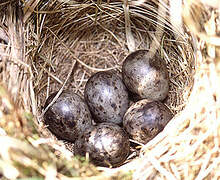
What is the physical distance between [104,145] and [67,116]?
28cm

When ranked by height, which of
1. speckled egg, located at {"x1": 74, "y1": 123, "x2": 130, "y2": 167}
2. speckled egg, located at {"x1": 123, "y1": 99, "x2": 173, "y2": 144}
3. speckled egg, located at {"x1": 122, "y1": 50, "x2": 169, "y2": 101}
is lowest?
speckled egg, located at {"x1": 74, "y1": 123, "x2": 130, "y2": 167}

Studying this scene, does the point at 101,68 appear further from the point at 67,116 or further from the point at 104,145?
the point at 104,145

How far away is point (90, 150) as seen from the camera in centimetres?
151

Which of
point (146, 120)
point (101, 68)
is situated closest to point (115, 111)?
point (146, 120)

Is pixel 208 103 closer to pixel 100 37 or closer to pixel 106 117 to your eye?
pixel 106 117

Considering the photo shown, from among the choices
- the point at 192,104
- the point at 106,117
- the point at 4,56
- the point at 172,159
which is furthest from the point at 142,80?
the point at 4,56

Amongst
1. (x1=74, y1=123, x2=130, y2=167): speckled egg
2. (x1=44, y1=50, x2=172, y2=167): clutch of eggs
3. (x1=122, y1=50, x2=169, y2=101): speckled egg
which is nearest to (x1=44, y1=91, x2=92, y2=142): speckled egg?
(x1=44, y1=50, x2=172, y2=167): clutch of eggs

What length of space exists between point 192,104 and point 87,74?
857 mm

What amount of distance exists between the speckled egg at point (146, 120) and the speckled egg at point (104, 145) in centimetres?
7

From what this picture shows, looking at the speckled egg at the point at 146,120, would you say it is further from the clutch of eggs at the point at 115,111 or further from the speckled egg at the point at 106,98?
the speckled egg at the point at 106,98

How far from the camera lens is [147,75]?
1697 millimetres

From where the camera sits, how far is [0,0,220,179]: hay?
1.21 metres

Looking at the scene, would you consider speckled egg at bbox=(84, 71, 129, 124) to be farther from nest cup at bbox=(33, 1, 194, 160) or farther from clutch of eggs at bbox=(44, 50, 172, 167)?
nest cup at bbox=(33, 1, 194, 160)

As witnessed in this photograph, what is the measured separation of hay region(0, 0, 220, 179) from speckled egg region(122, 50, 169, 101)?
0.10 m
